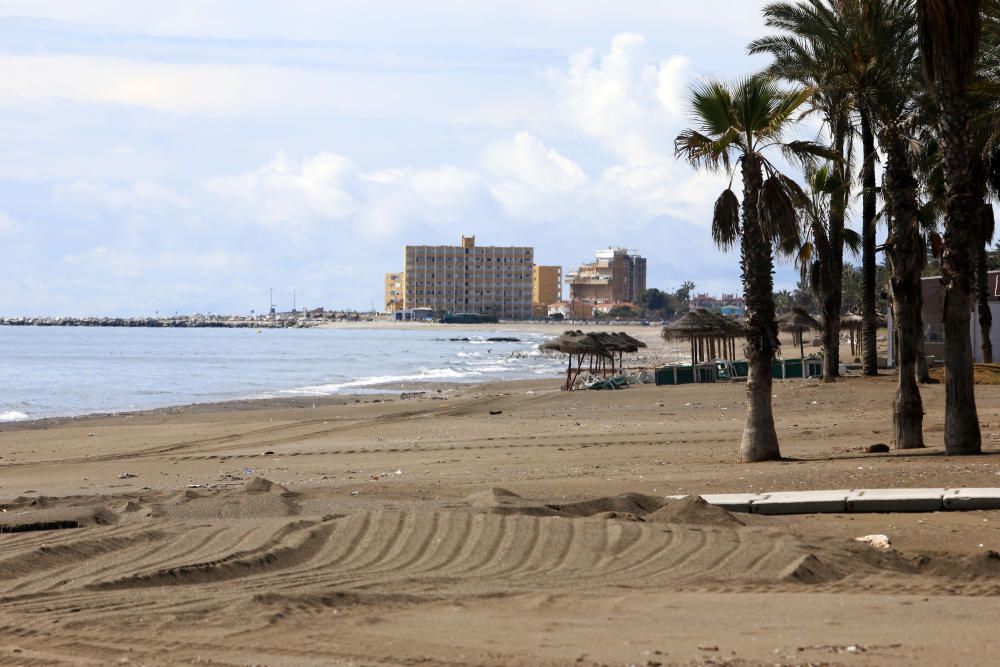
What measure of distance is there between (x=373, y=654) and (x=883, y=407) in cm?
1809

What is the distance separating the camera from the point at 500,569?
24.9 ft

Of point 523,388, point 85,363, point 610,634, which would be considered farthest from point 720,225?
point 85,363

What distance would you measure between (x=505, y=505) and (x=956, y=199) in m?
6.96

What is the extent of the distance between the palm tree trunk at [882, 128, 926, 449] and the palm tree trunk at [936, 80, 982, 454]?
2.16ft

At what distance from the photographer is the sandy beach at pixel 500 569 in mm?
5696

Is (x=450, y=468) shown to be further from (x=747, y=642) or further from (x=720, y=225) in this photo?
(x=747, y=642)

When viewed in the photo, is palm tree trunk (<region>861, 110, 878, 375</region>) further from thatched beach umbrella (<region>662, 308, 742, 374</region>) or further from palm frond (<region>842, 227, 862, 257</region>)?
thatched beach umbrella (<region>662, 308, 742, 374</region>)

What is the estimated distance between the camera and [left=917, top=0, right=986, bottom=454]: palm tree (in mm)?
12828

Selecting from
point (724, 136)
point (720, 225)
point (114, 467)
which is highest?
point (724, 136)

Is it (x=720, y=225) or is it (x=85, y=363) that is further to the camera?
(x=85, y=363)

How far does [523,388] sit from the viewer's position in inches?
1592

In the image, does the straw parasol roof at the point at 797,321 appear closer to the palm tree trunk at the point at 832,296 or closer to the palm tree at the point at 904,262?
the palm tree trunk at the point at 832,296

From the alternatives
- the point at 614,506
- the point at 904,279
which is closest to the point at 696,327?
the point at 904,279

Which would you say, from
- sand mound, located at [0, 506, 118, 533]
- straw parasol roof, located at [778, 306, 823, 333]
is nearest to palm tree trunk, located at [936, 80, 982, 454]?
sand mound, located at [0, 506, 118, 533]
